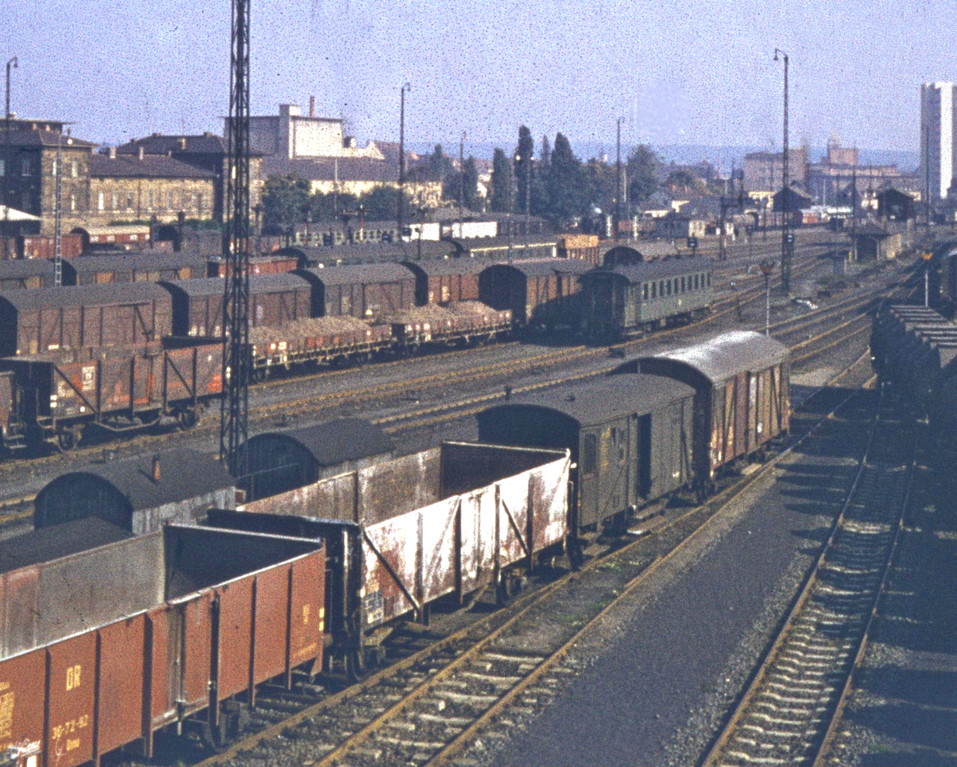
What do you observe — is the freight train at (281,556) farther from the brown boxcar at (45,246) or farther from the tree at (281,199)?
the tree at (281,199)

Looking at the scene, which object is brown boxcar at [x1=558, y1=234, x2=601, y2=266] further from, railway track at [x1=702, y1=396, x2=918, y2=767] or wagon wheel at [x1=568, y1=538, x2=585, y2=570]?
wagon wheel at [x1=568, y1=538, x2=585, y2=570]

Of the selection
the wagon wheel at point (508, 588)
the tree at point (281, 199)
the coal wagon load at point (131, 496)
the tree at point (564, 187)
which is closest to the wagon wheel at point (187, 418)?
the coal wagon load at point (131, 496)

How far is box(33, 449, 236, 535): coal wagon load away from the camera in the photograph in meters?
18.6

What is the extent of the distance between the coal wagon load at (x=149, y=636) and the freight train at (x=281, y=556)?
0.02 m

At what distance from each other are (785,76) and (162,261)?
1511 inches

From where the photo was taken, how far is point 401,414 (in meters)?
37.6

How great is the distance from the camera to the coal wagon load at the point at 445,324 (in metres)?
51.0

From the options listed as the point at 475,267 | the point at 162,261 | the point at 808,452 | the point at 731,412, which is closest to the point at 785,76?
the point at 475,267

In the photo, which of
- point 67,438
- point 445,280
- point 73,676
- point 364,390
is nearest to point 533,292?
point 445,280

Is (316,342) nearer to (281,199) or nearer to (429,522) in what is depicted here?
(429,522)

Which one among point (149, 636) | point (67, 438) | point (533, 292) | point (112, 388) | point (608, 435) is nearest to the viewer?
point (149, 636)

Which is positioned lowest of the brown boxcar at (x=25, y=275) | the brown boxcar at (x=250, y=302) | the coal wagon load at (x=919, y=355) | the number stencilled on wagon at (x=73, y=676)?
the number stencilled on wagon at (x=73, y=676)

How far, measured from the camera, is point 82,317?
130ft

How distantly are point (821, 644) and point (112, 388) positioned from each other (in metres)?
20.4
